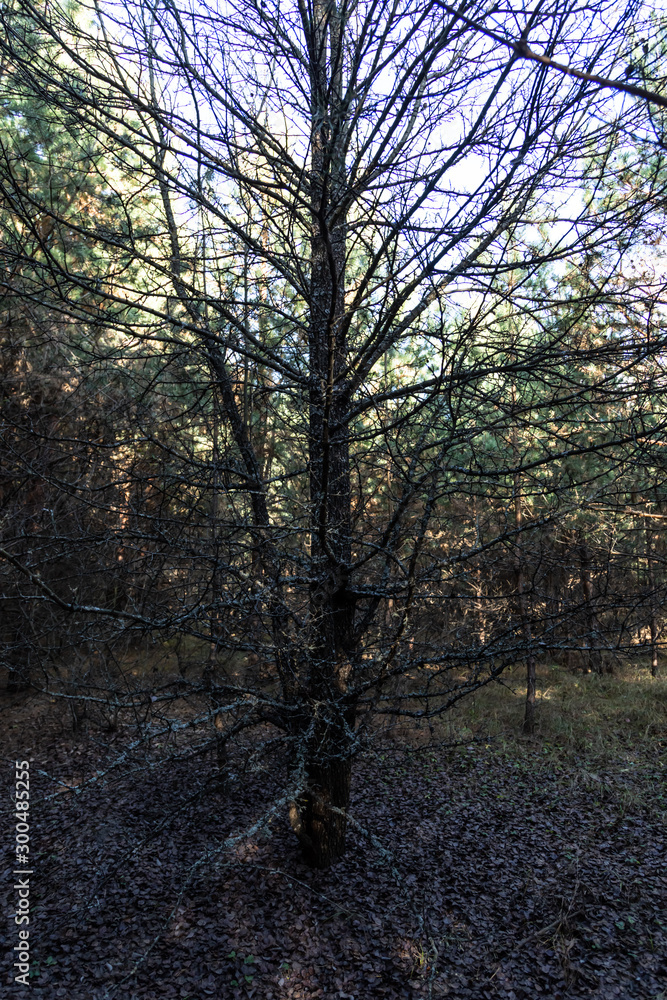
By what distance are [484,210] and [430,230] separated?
30 cm

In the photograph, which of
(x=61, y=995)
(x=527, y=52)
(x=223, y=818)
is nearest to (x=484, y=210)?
(x=527, y=52)

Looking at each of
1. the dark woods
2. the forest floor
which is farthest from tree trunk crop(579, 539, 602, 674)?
the forest floor

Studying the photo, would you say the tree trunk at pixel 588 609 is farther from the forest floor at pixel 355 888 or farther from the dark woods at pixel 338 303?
the forest floor at pixel 355 888

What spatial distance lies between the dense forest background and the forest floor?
1.3 inches

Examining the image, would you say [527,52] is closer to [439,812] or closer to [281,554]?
[281,554]

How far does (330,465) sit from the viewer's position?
13.4ft

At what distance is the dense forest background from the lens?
2922 millimetres

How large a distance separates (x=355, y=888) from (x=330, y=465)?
3.44 m

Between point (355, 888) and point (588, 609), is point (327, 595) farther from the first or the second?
point (355, 888)

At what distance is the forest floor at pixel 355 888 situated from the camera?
13.0 feet

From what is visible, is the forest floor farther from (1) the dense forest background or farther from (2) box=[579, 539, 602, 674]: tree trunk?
(2) box=[579, 539, 602, 674]: tree trunk

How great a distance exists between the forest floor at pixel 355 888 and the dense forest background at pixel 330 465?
0.11ft

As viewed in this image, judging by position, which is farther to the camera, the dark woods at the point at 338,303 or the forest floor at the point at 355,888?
the forest floor at the point at 355,888

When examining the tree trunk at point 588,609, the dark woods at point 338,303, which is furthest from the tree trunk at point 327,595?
the tree trunk at point 588,609
